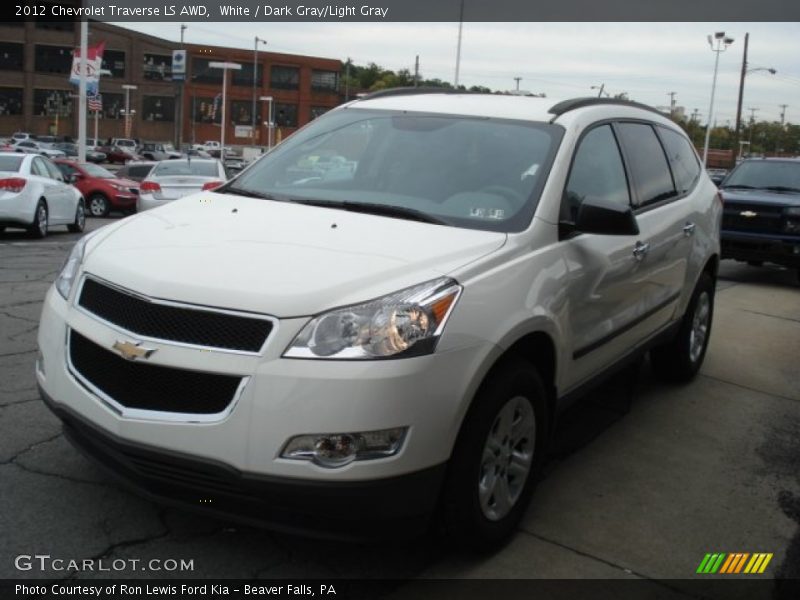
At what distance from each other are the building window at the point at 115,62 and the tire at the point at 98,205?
7038cm

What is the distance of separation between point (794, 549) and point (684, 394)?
2.32 meters

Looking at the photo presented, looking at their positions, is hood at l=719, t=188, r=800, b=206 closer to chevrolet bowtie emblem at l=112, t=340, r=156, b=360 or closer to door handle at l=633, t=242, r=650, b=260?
door handle at l=633, t=242, r=650, b=260

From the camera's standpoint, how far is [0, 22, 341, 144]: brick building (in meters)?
79.4

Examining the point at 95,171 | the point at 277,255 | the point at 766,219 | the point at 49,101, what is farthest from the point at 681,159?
the point at 49,101

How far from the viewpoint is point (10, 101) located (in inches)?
3174

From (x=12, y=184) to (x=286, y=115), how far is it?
276 ft

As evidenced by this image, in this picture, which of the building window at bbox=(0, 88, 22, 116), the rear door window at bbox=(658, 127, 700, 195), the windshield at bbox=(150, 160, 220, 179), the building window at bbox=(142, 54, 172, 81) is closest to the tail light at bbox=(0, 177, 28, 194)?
the windshield at bbox=(150, 160, 220, 179)

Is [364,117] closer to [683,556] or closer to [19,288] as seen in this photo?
[683,556]

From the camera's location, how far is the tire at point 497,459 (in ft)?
9.74

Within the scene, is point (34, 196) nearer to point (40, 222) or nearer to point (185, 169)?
point (40, 222)

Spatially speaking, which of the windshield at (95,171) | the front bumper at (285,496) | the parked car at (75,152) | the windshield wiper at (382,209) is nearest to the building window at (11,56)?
the parked car at (75,152)

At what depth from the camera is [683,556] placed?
3.43m

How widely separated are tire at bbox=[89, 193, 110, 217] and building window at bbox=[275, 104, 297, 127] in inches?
2937

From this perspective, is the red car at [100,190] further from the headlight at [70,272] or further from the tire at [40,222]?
the headlight at [70,272]
